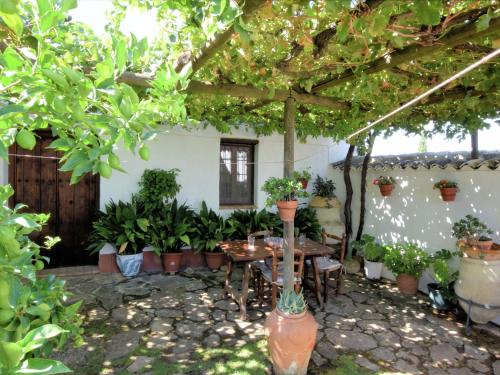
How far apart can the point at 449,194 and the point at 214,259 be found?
12.4 feet

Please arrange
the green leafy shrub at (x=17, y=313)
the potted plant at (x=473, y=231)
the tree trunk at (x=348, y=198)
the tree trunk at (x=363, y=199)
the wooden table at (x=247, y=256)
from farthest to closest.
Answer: the tree trunk at (x=348, y=198), the tree trunk at (x=363, y=199), the wooden table at (x=247, y=256), the potted plant at (x=473, y=231), the green leafy shrub at (x=17, y=313)

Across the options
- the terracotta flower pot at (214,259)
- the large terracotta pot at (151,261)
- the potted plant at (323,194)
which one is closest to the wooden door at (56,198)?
the large terracotta pot at (151,261)

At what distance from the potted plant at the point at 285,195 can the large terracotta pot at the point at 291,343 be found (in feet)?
2.97

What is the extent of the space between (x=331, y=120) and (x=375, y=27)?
3396 mm

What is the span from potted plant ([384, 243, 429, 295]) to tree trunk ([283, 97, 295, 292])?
2345 millimetres

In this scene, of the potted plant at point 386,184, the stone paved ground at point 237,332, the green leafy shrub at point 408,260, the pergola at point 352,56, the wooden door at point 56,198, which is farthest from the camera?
the potted plant at point 386,184

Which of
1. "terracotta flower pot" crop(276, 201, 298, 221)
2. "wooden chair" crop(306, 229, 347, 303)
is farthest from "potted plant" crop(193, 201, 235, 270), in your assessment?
"terracotta flower pot" crop(276, 201, 298, 221)

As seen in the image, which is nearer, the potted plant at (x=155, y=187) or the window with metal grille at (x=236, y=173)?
the potted plant at (x=155, y=187)

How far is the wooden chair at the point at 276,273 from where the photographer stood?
3.40 metres

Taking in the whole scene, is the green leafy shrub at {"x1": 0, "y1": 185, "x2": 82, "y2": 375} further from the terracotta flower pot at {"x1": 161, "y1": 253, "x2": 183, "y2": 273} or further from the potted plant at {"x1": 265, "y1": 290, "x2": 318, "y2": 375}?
the terracotta flower pot at {"x1": 161, "y1": 253, "x2": 183, "y2": 273}

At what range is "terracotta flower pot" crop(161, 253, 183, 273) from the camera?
17.1 feet

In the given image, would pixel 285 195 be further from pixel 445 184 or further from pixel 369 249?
pixel 369 249

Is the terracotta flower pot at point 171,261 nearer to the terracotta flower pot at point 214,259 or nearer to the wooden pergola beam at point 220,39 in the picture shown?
the terracotta flower pot at point 214,259

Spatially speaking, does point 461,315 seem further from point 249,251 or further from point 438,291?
point 249,251
